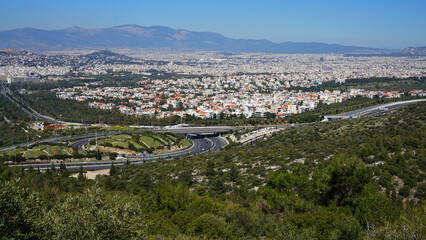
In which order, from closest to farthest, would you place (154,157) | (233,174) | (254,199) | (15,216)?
1. (15,216)
2. (254,199)
3. (233,174)
4. (154,157)

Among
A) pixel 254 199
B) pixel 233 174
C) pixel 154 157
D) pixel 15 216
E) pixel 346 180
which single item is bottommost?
pixel 154 157

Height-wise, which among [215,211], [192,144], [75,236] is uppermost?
[75,236]

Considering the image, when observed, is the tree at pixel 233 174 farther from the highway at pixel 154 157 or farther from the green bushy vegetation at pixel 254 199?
the highway at pixel 154 157

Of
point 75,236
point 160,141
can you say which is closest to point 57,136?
Result: point 160,141

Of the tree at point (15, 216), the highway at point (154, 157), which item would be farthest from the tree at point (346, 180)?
the highway at point (154, 157)

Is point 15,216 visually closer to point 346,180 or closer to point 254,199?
point 254,199

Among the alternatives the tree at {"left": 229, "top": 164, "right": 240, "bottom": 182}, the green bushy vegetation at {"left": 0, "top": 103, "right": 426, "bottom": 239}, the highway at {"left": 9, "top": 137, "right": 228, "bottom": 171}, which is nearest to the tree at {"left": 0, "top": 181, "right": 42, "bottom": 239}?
the green bushy vegetation at {"left": 0, "top": 103, "right": 426, "bottom": 239}

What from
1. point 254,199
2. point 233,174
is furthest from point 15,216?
point 233,174

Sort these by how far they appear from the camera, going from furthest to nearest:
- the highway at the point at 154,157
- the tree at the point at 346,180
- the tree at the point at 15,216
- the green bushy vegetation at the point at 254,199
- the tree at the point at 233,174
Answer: the highway at the point at 154,157
the tree at the point at 233,174
the tree at the point at 346,180
the green bushy vegetation at the point at 254,199
the tree at the point at 15,216

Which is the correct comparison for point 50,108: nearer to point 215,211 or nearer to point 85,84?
point 85,84
